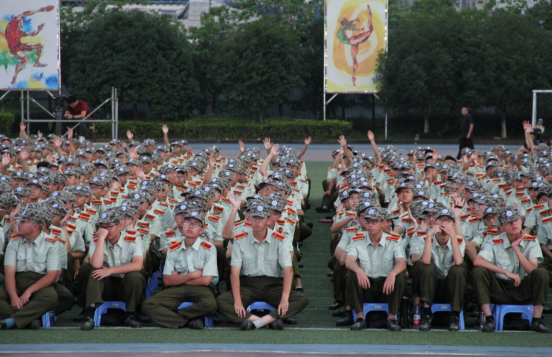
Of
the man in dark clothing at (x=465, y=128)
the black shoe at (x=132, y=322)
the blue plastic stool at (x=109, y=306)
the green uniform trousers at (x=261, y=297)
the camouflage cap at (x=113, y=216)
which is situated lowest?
the black shoe at (x=132, y=322)

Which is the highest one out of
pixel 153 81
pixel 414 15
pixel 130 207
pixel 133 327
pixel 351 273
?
pixel 414 15

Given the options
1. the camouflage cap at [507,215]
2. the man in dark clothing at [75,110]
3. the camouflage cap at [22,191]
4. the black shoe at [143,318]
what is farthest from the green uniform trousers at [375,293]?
the man in dark clothing at [75,110]

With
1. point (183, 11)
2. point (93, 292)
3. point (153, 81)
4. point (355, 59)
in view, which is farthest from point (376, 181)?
point (183, 11)

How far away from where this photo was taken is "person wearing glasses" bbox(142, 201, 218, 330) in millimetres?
7277

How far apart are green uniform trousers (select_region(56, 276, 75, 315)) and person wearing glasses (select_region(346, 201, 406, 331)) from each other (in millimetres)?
2556

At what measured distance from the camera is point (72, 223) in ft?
27.9

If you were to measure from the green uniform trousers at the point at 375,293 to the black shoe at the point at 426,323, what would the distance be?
0.24 meters

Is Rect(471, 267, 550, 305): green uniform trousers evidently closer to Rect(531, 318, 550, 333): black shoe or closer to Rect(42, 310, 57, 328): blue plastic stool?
Rect(531, 318, 550, 333): black shoe

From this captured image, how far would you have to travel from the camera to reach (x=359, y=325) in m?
7.23

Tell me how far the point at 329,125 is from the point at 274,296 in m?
26.2

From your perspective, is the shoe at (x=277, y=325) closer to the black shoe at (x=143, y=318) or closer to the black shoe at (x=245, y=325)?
the black shoe at (x=245, y=325)

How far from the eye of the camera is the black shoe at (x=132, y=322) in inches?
288

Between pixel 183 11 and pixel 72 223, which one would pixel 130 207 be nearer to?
pixel 72 223

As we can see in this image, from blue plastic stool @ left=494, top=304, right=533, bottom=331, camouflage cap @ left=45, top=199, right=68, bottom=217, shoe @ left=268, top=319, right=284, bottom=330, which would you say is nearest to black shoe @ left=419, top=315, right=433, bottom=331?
blue plastic stool @ left=494, top=304, right=533, bottom=331
